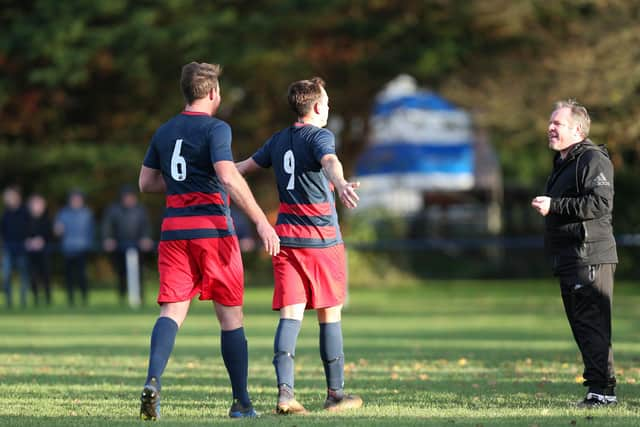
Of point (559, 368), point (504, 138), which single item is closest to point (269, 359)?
point (559, 368)

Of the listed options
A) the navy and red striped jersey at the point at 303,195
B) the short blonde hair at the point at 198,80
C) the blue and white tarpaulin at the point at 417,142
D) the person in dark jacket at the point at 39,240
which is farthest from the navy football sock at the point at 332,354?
the blue and white tarpaulin at the point at 417,142

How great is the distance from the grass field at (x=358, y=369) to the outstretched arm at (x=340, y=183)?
1310 mm

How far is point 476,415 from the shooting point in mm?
8148

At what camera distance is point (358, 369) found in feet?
38.2

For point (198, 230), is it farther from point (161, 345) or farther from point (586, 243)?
point (586, 243)

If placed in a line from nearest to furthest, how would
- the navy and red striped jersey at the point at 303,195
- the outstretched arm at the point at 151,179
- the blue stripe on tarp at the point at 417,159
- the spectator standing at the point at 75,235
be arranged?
1. the outstretched arm at the point at 151,179
2. the navy and red striped jersey at the point at 303,195
3. the spectator standing at the point at 75,235
4. the blue stripe on tarp at the point at 417,159

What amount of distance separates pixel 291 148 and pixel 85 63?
76.7 feet

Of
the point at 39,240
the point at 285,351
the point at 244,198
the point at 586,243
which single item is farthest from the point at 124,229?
the point at 244,198

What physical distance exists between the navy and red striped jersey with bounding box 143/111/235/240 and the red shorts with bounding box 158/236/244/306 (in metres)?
0.06

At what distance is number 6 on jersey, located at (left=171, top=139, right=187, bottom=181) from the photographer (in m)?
7.92

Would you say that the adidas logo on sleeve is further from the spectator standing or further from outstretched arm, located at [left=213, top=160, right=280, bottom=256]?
the spectator standing

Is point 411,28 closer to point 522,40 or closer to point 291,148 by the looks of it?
point 522,40

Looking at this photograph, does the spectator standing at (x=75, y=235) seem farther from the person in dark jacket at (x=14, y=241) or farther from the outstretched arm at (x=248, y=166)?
the outstretched arm at (x=248, y=166)

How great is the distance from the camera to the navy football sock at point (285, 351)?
8.22 m
